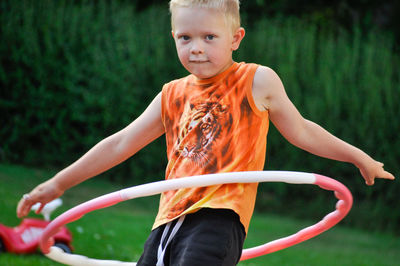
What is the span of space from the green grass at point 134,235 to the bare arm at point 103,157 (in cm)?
252

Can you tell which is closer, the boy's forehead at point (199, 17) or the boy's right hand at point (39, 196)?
the boy's forehead at point (199, 17)

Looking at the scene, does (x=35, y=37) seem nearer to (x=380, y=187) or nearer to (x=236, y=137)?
(x=380, y=187)

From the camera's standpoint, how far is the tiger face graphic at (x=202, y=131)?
9.71 ft

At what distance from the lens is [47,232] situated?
10.9 feet

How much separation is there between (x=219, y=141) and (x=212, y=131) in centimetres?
6

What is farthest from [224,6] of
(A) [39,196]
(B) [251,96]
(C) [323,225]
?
(C) [323,225]

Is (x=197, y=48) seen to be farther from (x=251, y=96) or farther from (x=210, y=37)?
(x=251, y=96)

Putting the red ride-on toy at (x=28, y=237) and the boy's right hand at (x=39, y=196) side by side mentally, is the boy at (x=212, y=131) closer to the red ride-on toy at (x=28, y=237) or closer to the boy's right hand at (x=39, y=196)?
the boy's right hand at (x=39, y=196)

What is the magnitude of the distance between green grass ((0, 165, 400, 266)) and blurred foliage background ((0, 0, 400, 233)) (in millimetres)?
497

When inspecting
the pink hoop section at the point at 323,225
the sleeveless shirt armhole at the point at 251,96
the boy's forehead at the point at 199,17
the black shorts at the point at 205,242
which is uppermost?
the boy's forehead at the point at 199,17

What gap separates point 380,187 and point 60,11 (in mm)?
6180

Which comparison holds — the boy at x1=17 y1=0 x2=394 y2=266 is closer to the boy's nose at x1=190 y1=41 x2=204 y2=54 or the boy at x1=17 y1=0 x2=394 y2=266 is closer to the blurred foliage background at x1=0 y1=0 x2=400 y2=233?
the boy's nose at x1=190 y1=41 x2=204 y2=54

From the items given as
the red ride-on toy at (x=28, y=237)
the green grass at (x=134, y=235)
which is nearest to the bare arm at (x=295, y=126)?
the red ride-on toy at (x=28, y=237)

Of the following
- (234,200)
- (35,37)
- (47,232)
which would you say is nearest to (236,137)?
(234,200)
